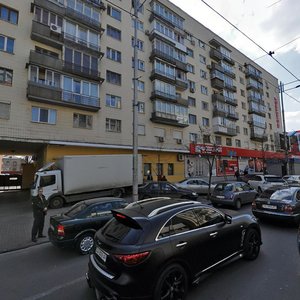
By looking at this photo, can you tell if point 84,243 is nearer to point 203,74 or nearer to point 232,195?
point 232,195

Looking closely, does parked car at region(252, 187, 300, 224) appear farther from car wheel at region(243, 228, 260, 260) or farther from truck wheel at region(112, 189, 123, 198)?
truck wheel at region(112, 189, 123, 198)

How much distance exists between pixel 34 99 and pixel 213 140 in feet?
77.9

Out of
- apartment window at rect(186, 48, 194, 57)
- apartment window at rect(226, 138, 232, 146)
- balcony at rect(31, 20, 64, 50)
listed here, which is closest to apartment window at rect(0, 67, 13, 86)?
balcony at rect(31, 20, 64, 50)

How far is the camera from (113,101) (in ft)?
72.5

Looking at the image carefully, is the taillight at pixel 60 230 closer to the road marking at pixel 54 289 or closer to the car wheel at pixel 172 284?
the road marking at pixel 54 289

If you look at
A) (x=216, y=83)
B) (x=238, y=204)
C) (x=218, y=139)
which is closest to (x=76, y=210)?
(x=238, y=204)

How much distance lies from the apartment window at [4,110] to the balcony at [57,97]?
169cm

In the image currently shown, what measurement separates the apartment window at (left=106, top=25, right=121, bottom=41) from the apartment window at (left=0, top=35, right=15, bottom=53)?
9.70m

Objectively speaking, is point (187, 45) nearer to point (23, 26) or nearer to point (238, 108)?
point (238, 108)

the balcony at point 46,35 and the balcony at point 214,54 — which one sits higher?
the balcony at point 214,54

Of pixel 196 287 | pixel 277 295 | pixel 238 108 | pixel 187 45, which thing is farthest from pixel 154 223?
pixel 238 108

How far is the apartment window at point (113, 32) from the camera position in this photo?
22977 millimetres

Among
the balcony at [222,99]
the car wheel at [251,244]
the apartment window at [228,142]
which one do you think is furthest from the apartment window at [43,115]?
the apartment window at [228,142]

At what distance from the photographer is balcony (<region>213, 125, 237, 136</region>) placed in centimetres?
3153
